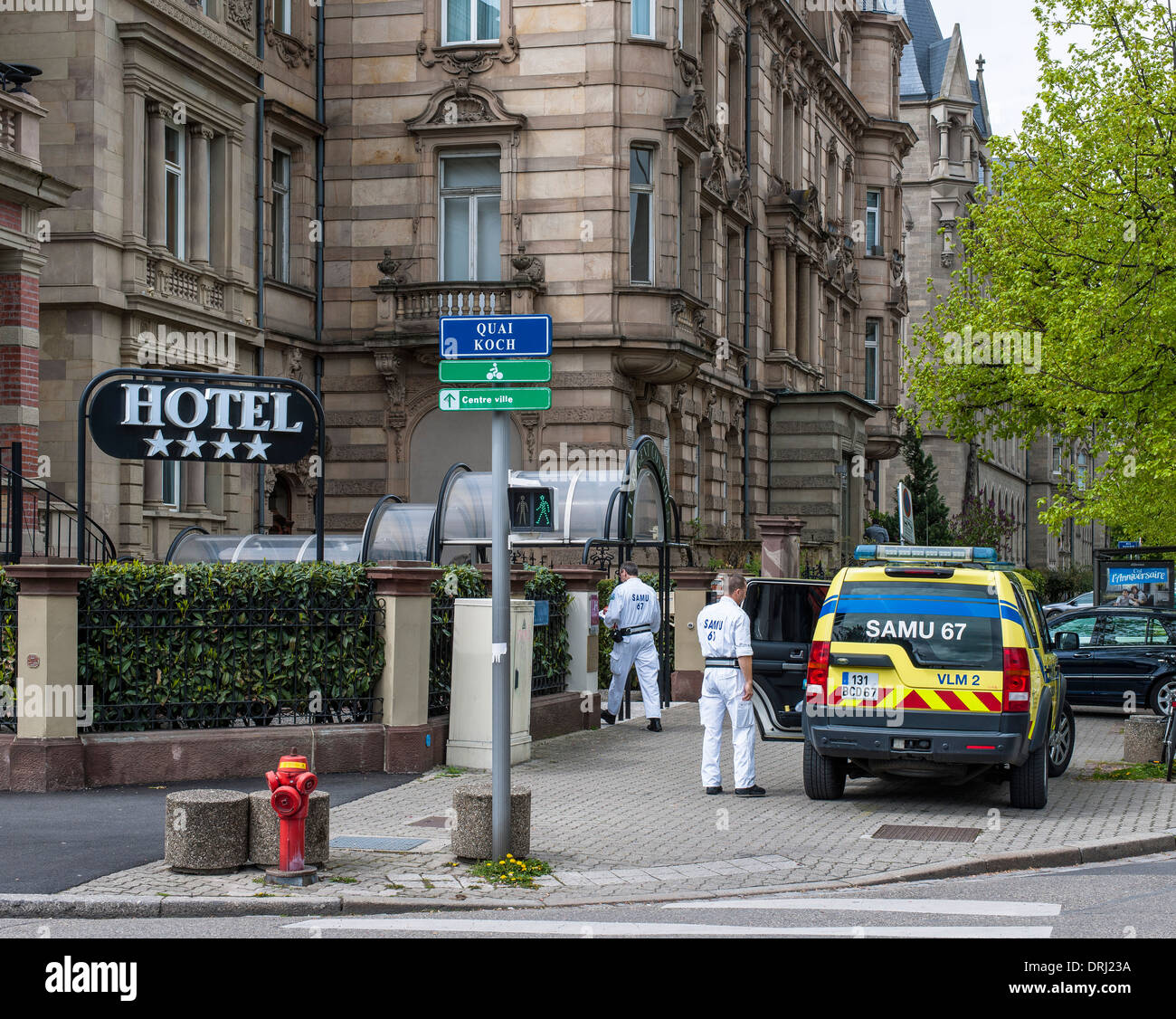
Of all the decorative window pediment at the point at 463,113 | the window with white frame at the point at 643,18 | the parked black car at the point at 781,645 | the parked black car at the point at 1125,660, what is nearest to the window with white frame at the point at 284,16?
the decorative window pediment at the point at 463,113

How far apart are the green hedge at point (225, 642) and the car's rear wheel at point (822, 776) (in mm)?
3819

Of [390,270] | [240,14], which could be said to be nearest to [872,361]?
[390,270]

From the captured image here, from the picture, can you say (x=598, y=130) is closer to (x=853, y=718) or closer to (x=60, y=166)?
(x=60, y=166)

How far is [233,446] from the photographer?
47.8 feet

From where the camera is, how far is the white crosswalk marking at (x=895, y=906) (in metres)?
8.48

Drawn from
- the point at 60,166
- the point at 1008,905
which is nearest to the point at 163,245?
the point at 60,166

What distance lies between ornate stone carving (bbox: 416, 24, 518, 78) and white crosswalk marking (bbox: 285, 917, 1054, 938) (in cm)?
2310

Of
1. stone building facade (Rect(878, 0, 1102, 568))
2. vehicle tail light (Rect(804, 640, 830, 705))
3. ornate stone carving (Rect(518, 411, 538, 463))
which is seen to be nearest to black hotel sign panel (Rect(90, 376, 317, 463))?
vehicle tail light (Rect(804, 640, 830, 705))

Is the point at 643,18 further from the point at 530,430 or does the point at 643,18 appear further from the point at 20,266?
the point at 20,266

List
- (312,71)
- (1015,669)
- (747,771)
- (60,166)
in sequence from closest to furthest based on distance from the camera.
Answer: (1015,669) < (747,771) < (60,166) < (312,71)

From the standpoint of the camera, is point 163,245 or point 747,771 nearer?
point 747,771

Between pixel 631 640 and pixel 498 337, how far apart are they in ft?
30.6

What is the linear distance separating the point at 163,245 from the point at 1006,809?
15.6 meters
